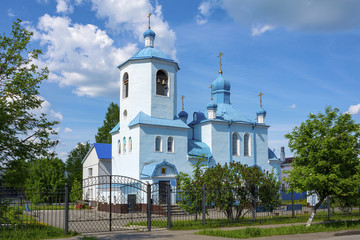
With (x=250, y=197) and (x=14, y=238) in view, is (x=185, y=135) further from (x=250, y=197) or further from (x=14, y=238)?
(x=14, y=238)

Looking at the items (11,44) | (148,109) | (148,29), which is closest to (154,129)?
(148,109)

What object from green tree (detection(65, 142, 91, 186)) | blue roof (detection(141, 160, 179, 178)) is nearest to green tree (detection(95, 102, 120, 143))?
green tree (detection(65, 142, 91, 186))

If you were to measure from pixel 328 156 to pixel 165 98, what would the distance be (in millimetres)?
14392

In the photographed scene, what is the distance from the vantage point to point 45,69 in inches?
448

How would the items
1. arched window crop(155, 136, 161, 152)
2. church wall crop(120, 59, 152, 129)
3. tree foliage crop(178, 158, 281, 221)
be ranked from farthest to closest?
church wall crop(120, 59, 152, 129) < arched window crop(155, 136, 161, 152) < tree foliage crop(178, 158, 281, 221)

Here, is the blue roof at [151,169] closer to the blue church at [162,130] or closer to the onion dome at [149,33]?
the blue church at [162,130]

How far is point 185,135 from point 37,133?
15.8 metres

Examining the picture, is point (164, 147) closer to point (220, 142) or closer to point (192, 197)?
point (220, 142)

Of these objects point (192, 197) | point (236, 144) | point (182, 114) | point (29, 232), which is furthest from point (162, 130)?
point (29, 232)

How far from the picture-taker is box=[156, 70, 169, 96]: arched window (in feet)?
85.1

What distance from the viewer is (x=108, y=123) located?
1697 inches

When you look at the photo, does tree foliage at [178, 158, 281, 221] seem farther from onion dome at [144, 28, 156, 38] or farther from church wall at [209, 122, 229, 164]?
onion dome at [144, 28, 156, 38]

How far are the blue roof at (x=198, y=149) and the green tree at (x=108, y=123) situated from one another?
17.3 metres

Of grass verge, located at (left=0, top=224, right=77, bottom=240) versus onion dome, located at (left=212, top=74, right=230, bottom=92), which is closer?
grass verge, located at (left=0, top=224, right=77, bottom=240)
